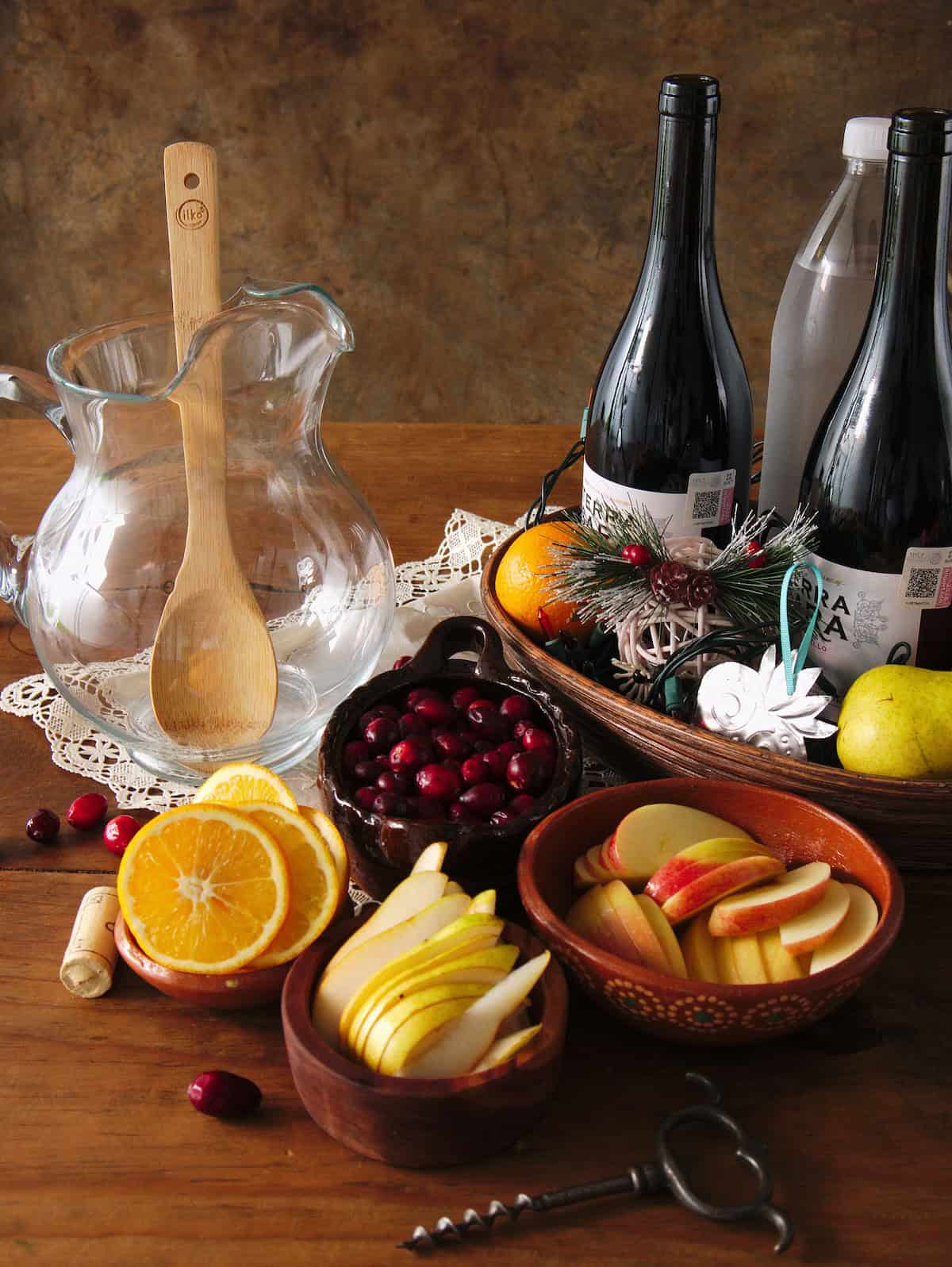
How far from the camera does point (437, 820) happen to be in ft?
1.83

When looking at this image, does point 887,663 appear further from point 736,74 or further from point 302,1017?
point 736,74

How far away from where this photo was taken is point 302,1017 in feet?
A: 1.51

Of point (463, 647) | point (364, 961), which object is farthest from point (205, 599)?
point (364, 961)

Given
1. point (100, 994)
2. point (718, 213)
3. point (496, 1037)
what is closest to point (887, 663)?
point (496, 1037)

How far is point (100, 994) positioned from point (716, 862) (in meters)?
0.28

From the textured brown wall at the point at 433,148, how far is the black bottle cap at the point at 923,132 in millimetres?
1657

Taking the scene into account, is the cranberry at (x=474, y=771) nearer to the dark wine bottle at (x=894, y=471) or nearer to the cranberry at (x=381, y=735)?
the cranberry at (x=381, y=735)

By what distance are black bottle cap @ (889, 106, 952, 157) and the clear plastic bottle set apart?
0.20 m

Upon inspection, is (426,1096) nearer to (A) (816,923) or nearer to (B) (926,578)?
(A) (816,923)

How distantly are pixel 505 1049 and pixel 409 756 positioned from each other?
19 cm

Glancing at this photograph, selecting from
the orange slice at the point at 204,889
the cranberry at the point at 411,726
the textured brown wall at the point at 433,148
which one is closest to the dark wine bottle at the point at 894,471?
the cranberry at the point at 411,726

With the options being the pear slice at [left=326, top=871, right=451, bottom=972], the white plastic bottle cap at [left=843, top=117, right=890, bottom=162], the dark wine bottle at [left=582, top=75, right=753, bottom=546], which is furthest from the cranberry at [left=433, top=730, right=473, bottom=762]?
the white plastic bottle cap at [left=843, top=117, right=890, bottom=162]

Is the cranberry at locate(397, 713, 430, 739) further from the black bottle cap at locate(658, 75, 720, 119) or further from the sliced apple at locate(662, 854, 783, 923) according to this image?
the black bottle cap at locate(658, 75, 720, 119)

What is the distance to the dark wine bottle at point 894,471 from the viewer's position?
25.3 inches
